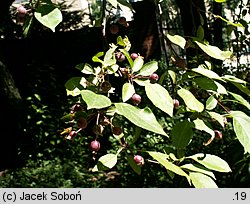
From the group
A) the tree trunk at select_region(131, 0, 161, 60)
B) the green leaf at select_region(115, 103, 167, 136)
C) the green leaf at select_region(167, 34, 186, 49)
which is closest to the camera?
the green leaf at select_region(115, 103, 167, 136)

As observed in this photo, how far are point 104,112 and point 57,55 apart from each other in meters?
4.55

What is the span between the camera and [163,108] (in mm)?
773

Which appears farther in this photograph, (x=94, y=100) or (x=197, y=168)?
(x=197, y=168)

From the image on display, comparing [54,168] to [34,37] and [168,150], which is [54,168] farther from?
[168,150]

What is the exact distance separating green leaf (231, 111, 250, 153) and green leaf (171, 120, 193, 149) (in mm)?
83

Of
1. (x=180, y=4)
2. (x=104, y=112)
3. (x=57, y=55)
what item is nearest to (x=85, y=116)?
(x=104, y=112)

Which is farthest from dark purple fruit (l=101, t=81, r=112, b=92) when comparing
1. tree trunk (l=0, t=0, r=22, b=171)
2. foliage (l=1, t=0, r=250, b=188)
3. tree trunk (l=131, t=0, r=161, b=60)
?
tree trunk (l=131, t=0, r=161, b=60)

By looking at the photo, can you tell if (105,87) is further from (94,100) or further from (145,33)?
(145,33)

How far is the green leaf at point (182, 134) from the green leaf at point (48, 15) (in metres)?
0.30

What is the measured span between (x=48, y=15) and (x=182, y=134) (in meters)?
0.32

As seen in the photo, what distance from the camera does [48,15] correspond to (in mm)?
762

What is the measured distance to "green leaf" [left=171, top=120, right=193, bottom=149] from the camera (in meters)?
0.86

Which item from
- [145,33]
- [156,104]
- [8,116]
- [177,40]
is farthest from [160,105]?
[145,33]

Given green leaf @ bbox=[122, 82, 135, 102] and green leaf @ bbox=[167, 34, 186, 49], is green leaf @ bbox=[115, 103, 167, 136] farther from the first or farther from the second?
green leaf @ bbox=[167, 34, 186, 49]
